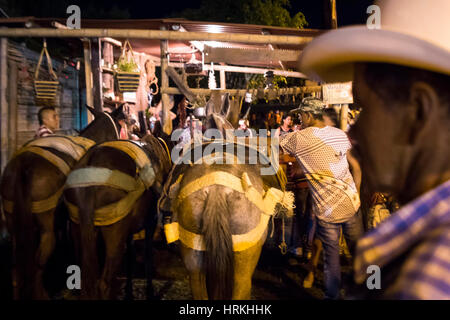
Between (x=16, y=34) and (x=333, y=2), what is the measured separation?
16.8 feet

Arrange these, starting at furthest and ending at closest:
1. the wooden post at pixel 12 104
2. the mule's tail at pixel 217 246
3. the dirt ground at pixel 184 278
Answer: the wooden post at pixel 12 104 < the dirt ground at pixel 184 278 < the mule's tail at pixel 217 246

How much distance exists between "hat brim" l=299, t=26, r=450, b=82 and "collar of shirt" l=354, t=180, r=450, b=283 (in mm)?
276

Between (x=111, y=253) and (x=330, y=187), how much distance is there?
2436 mm

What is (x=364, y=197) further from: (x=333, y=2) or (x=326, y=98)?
(x=333, y=2)

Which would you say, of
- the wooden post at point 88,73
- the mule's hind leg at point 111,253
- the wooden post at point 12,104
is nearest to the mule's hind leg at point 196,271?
the mule's hind leg at point 111,253

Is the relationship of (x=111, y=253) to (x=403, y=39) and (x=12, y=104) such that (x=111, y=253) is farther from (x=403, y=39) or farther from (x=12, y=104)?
(x=12, y=104)

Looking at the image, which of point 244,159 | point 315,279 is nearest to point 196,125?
point 244,159

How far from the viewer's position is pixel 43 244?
344cm

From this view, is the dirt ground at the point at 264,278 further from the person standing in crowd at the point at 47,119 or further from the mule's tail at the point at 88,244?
the person standing in crowd at the point at 47,119

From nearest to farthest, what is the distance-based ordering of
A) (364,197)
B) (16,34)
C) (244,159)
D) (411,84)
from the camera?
(411,84) < (244,159) < (16,34) < (364,197)

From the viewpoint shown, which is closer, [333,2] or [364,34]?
[364,34]

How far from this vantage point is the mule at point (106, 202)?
9.77 feet

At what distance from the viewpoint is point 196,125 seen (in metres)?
4.04

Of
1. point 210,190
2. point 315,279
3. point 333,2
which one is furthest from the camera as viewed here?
point 333,2
